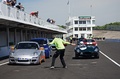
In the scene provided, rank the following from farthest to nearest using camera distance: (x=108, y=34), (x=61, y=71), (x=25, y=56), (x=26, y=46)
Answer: (x=108, y=34)
(x=26, y=46)
(x=25, y=56)
(x=61, y=71)

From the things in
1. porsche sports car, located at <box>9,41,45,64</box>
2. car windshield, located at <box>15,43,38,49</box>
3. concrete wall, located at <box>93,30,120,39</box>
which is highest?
concrete wall, located at <box>93,30,120,39</box>

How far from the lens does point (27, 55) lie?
15703 millimetres

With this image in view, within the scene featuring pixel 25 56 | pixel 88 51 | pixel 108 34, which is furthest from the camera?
pixel 108 34

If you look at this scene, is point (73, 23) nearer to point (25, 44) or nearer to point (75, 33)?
point (75, 33)

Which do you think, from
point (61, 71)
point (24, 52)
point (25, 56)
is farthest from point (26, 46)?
point (61, 71)

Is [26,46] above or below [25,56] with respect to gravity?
above

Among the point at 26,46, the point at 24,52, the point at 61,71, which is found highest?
the point at 26,46

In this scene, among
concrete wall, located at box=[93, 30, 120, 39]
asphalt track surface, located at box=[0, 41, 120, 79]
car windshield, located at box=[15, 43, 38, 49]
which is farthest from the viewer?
concrete wall, located at box=[93, 30, 120, 39]

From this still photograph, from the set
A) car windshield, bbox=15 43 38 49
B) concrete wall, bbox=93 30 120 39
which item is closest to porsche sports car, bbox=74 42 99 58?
car windshield, bbox=15 43 38 49

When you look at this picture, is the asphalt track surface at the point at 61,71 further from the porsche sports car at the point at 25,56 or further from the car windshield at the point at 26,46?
the car windshield at the point at 26,46

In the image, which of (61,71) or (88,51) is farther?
(88,51)

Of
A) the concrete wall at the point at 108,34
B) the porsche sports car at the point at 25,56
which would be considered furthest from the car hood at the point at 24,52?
the concrete wall at the point at 108,34

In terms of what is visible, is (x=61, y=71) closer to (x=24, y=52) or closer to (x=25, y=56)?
(x=25, y=56)

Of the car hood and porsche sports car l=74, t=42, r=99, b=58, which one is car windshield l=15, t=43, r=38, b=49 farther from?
porsche sports car l=74, t=42, r=99, b=58
